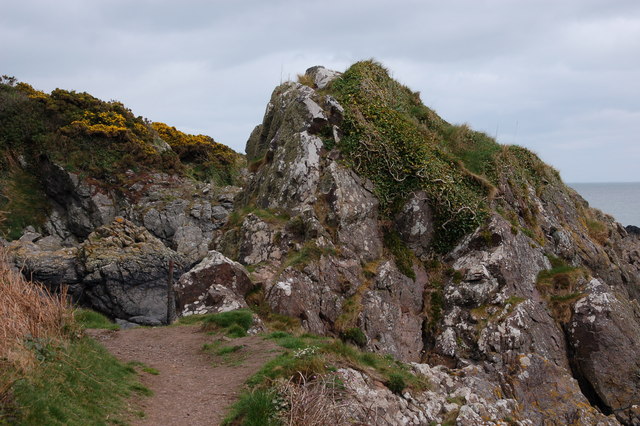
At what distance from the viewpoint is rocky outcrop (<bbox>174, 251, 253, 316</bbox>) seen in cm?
1784

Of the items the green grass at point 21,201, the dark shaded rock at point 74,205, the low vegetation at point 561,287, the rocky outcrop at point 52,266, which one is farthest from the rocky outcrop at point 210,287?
the green grass at point 21,201

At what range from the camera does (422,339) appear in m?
19.3

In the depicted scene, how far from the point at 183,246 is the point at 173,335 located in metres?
24.1

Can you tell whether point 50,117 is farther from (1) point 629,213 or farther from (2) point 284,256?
(1) point 629,213

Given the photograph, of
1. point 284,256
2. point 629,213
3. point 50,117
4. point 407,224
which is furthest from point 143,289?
point 629,213

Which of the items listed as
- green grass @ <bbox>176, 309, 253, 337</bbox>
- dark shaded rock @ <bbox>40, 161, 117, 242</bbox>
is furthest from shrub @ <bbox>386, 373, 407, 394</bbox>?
dark shaded rock @ <bbox>40, 161, 117, 242</bbox>

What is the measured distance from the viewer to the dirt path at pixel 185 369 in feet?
32.8

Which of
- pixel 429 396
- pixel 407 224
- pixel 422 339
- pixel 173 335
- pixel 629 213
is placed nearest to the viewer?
pixel 429 396

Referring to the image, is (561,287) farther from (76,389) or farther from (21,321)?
(21,321)

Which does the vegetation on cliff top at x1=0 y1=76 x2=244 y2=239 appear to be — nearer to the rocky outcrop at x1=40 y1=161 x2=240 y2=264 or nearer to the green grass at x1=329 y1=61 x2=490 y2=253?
the rocky outcrop at x1=40 y1=161 x2=240 y2=264

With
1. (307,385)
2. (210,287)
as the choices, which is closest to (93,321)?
(210,287)

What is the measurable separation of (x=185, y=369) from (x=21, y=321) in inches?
191

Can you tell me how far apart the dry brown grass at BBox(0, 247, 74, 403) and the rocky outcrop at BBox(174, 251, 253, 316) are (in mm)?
7193

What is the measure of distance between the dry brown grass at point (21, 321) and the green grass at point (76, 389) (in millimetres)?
248
